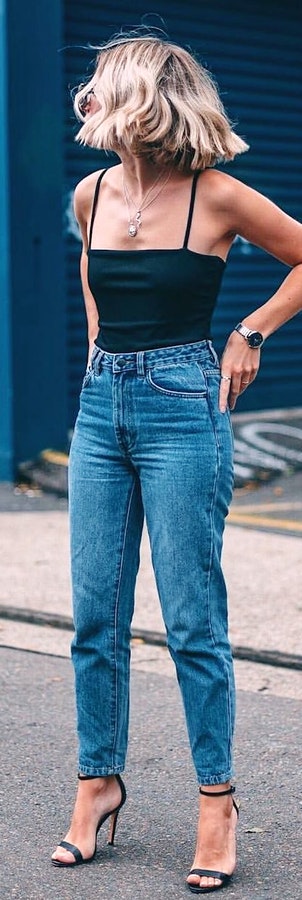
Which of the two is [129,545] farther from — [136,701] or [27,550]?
[27,550]

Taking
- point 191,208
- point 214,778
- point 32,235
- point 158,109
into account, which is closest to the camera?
point 158,109

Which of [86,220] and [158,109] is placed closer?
[158,109]

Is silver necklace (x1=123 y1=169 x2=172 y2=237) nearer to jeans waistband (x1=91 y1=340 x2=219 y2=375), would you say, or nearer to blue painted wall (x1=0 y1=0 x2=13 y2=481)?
jeans waistband (x1=91 y1=340 x2=219 y2=375)

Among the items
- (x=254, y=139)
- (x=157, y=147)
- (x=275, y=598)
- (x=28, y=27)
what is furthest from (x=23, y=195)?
(x=157, y=147)

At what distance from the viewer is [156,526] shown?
11.6 ft

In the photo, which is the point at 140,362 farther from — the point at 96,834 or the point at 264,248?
the point at 96,834

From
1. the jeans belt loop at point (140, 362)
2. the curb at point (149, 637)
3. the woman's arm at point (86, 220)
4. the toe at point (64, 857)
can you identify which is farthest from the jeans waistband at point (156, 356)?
the curb at point (149, 637)

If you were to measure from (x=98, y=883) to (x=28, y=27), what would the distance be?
739 cm

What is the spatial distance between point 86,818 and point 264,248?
145 cm

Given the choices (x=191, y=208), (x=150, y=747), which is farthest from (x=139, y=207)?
(x=150, y=747)

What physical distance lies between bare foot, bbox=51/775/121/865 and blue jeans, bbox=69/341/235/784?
47 mm

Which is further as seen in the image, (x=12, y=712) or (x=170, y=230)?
(x=12, y=712)

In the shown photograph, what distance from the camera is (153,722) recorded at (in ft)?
16.3

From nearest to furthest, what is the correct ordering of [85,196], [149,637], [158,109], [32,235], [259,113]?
[158,109] → [85,196] → [149,637] → [32,235] → [259,113]
